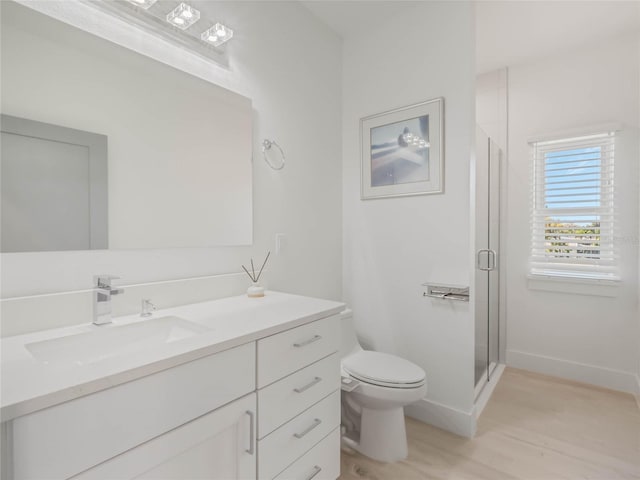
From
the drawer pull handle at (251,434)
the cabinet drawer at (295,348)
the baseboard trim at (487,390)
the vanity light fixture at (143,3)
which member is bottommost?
the baseboard trim at (487,390)

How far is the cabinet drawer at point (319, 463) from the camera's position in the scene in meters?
1.21

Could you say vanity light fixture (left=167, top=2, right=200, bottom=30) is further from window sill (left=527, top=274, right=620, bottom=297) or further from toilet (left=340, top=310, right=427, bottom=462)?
window sill (left=527, top=274, right=620, bottom=297)

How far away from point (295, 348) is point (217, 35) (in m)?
1.41

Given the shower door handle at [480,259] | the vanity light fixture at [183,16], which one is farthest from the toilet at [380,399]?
the vanity light fixture at [183,16]

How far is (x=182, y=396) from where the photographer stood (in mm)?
848

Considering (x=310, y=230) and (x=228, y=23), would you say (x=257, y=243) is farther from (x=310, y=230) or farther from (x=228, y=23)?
(x=228, y=23)

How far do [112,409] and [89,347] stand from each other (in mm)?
418

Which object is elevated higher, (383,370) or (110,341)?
(110,341)

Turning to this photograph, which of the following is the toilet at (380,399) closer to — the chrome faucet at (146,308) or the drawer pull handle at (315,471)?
the drawer pull handle at (315,471)

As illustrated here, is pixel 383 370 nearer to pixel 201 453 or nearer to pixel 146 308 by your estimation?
pixel 201 453

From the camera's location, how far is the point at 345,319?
6.46ft

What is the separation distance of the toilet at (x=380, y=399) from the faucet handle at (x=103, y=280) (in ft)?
3.77

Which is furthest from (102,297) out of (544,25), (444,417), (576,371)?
(576,371)

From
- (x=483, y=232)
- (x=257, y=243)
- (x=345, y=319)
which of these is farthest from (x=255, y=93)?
(x=483, y=232)
